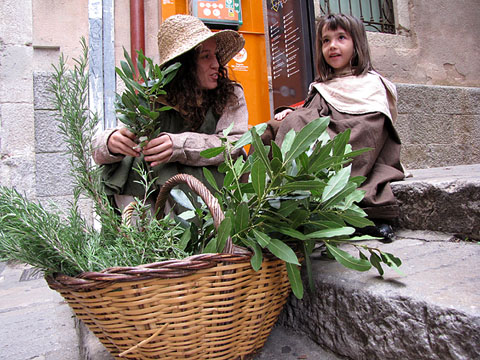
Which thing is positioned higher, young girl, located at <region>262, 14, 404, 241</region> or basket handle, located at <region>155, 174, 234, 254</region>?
young girl, located at <region>262, 14, 404, 241</region>

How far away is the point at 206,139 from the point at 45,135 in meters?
2.35

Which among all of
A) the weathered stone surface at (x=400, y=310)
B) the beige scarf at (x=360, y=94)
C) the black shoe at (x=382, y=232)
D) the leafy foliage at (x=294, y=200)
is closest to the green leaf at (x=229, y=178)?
the leafy foliage at (x=294, y=200)

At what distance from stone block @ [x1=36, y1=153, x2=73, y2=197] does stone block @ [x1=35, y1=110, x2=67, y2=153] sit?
0.18 feet

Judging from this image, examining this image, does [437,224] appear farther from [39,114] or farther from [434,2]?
[434,2]

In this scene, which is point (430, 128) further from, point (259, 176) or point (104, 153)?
point (259, 176)

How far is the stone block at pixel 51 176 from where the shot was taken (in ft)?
10.5

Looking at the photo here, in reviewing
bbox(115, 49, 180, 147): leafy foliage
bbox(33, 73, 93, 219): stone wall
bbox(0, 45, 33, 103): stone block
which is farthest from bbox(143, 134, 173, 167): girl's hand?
bbox(0, 45, 33, 103): stone block

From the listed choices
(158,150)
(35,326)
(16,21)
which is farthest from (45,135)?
(158,150)

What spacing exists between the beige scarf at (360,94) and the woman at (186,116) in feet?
1.50

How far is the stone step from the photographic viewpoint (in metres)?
1.28

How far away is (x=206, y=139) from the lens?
1496 mm

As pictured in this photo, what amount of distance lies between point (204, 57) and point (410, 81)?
2.94 m

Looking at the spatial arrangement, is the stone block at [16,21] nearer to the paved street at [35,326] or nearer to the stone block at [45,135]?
the stone block at [45,135]

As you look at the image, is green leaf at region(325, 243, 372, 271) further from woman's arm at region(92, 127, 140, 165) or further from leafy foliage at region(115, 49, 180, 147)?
woman's arm at region(92, 127, 140, 165)
